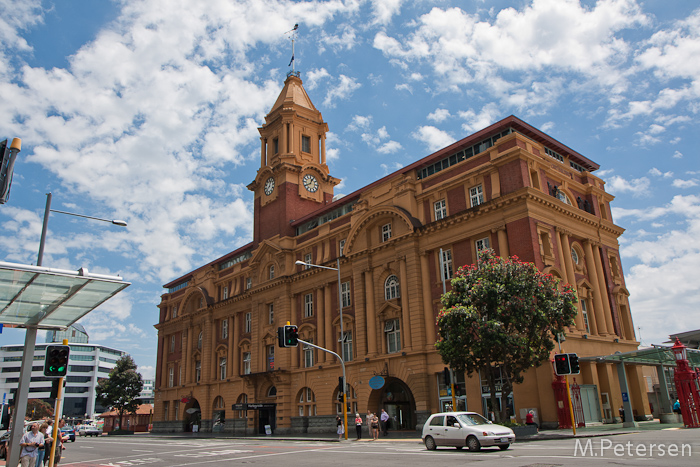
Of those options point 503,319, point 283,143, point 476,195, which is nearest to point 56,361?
point 503,319

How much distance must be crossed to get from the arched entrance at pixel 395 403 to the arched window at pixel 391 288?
619cm

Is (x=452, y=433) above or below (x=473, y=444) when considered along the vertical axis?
above

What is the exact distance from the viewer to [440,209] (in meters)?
39.3

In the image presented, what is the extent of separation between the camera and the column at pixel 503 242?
33.7m

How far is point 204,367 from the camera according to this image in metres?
61.0

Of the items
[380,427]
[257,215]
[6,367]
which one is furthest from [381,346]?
[6,367]

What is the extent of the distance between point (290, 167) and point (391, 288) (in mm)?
20223

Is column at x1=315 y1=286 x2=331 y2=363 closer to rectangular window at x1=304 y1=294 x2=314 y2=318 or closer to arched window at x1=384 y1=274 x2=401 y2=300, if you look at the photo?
rectangular window at x1=304 y1=294 x2=314 y2=318

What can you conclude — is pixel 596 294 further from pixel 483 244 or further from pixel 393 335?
pixel 393 335

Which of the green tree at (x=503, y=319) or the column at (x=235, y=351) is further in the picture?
the column at (x=235, y=351)

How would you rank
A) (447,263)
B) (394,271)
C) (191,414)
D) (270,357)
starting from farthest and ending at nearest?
1. (191,414)
2. (270,357)
3. (394,271)
4. (447,263)

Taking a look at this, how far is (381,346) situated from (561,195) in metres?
17.1

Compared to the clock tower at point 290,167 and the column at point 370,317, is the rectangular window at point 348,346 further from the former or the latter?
the clock tower at point 290,167

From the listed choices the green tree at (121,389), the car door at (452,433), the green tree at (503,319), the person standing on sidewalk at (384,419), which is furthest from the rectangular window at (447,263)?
the green tree at (121,389)
